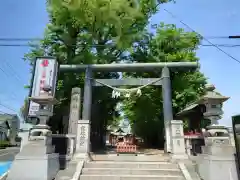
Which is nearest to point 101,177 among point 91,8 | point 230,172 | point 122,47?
point 230,172

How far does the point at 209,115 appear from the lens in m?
8.24

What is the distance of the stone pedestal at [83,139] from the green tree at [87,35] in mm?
5407

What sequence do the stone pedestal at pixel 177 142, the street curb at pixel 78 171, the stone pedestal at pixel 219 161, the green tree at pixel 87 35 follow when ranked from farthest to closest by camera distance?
1. the green tree at pixel 87 35
2. the stone pedestal at pixel 177 142
3. the street curb at pixel 78 171
4. the stone pedestal at pixel 219 161

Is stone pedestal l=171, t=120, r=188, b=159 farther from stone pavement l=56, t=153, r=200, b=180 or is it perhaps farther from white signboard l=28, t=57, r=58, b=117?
white signboard l=28, t=57, r=58, b=117

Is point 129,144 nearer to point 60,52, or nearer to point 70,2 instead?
point 60,52

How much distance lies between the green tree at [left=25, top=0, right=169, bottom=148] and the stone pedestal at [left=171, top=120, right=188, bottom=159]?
6971 millimetres

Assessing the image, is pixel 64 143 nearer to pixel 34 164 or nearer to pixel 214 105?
pixel 34 164

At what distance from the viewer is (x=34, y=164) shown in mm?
7418

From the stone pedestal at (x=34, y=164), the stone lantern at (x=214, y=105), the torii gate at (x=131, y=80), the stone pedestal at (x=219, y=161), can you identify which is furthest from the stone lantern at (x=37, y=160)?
the stone lantern at (x=214, y=105)

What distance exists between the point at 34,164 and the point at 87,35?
10537 millimetres

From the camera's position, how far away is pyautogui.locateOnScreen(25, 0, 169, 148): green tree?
1440 centimetres

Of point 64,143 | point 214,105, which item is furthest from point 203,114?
point 64,143

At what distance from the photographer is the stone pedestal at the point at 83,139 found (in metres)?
9.49

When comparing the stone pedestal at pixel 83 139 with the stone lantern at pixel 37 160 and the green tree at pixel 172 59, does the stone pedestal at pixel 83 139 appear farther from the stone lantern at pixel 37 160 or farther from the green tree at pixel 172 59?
the green tree at pixel 172 59
